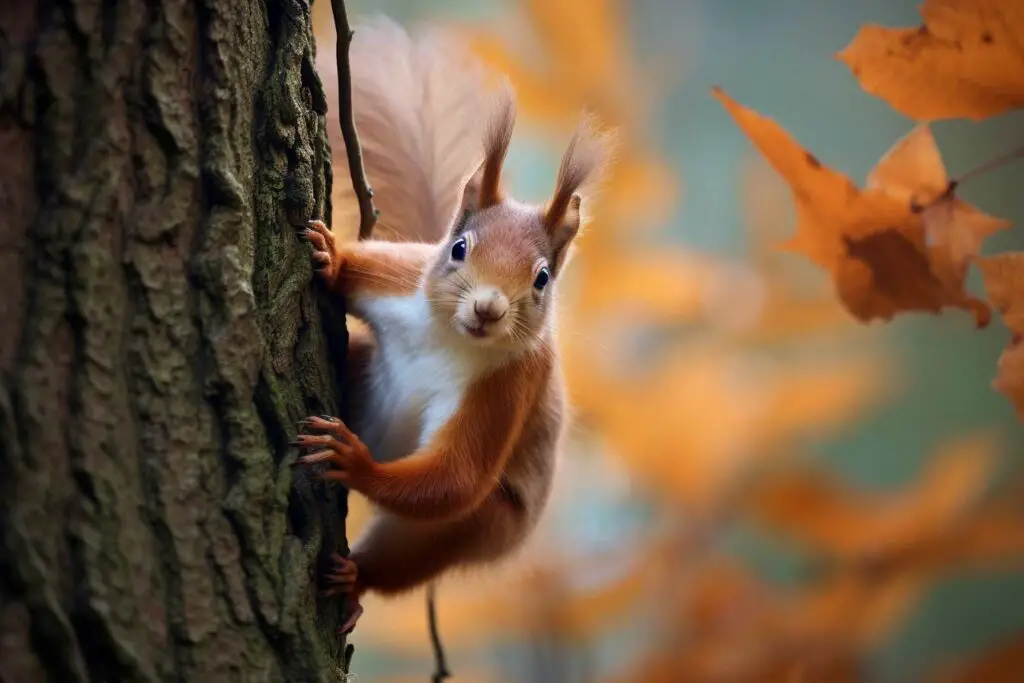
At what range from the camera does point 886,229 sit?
1.36 meters

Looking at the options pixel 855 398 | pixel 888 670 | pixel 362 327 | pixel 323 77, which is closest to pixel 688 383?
pixel 855 398

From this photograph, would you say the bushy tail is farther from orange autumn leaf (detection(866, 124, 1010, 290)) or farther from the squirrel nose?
orange autumn leaf (detection(866, 124, 1010, 290))

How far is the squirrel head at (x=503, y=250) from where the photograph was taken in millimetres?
1217

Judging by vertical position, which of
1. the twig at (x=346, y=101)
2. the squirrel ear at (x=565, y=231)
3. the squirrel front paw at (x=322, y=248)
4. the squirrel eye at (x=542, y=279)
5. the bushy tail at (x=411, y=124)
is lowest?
the squirrel front paw at (x=322, y=248)

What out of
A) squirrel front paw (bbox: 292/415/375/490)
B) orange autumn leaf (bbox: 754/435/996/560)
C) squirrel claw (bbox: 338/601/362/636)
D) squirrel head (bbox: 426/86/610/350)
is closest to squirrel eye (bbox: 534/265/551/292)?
squirrel head (bbox: 426/86/610/350)

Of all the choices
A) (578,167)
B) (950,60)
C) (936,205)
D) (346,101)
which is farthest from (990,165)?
(346,101)

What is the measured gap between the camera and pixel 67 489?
2.51ft

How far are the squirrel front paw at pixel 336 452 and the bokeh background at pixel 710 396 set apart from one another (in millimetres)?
912

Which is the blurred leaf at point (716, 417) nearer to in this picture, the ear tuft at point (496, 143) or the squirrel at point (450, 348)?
the squirrel at point (450, 348)

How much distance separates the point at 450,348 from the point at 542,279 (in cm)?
18

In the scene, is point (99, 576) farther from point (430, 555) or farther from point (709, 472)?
point (709, 472)

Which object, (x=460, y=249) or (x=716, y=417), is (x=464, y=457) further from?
(x=716, y=417)

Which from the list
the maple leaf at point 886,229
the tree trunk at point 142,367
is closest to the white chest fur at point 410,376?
the tree trunk at point 142,367

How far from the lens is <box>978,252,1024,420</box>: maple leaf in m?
1.18
